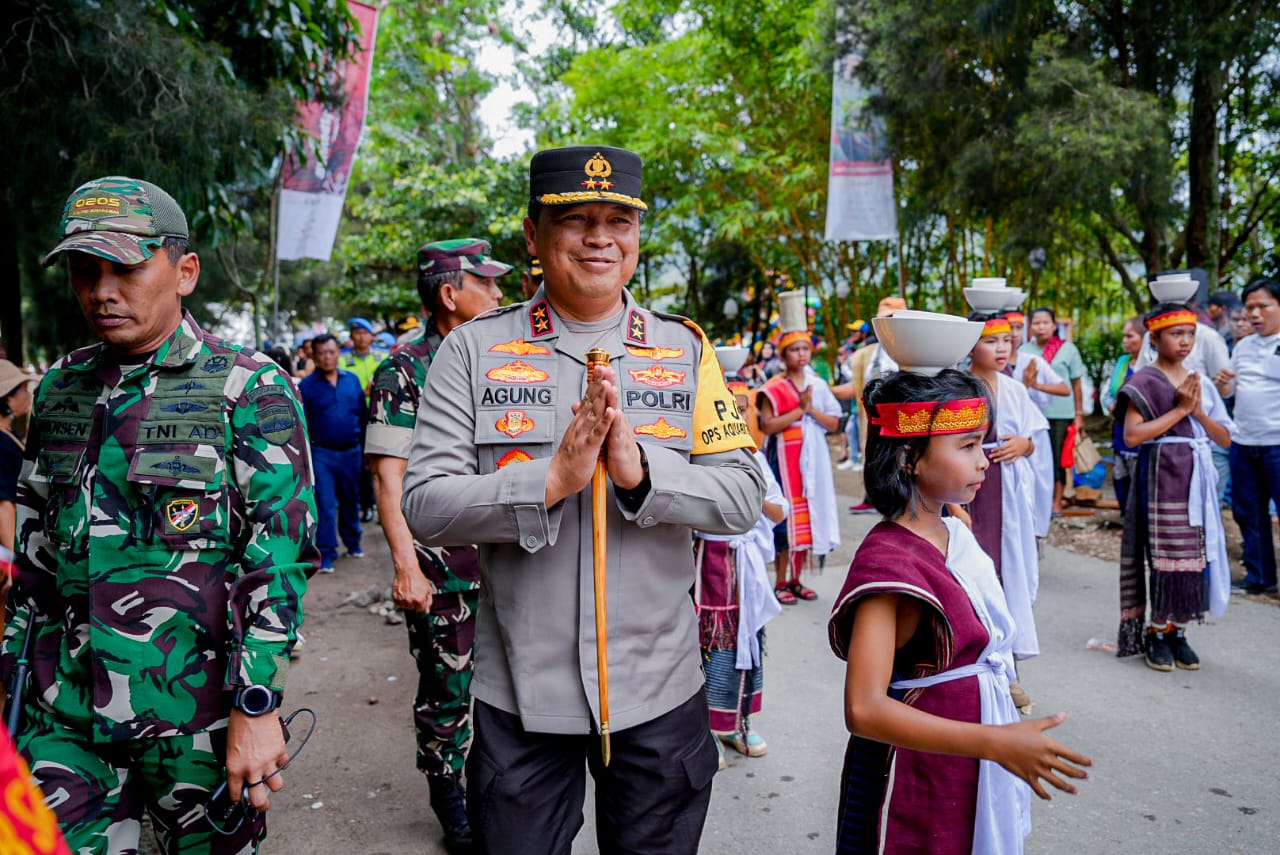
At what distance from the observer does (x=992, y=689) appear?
2.14 meters

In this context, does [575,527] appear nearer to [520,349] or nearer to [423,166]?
[520,349]

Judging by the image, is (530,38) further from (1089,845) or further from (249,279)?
(1089,845)

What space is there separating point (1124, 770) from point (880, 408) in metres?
2.69

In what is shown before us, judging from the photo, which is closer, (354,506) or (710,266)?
(354,506)

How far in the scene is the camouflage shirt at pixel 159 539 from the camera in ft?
6.90

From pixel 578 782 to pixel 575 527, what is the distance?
0.62 meters

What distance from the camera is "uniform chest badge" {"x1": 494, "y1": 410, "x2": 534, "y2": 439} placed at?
6.89 ft

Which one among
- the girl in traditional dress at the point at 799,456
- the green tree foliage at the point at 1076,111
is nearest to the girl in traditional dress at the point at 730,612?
the girl in traditional dress at the point at 799,456

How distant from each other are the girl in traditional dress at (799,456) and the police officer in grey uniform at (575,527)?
4.38 m

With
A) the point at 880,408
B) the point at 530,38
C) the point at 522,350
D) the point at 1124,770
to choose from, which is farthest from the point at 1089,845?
the point at 530,38

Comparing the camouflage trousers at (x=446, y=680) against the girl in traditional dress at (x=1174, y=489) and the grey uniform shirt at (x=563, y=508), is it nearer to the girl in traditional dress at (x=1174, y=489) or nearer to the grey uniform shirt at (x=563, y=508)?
the grey uniform shirt at (x=563, y=508)

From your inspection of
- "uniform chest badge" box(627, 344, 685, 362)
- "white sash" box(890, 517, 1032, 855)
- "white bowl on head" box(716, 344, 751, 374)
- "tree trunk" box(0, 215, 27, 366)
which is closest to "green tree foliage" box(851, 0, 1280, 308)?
"white bowl on head" box(716, 344, 751, 374)

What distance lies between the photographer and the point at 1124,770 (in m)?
4.01

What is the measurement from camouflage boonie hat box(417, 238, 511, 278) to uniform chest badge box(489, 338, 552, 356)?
1.58 metres
